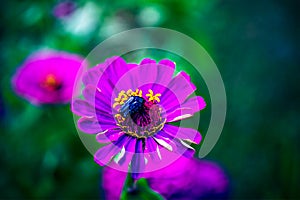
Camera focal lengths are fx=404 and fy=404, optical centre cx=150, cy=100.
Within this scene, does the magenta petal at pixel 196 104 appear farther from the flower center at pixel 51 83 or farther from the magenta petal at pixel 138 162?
the flower center at pixel 51 83

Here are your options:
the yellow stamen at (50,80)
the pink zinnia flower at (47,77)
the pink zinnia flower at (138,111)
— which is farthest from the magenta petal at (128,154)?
the yellow stamen at (50,80)

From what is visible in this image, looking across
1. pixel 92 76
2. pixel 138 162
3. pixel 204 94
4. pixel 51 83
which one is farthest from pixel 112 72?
pixel 204 94

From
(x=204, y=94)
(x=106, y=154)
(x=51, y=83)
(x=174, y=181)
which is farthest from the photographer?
(x=204, y=94)

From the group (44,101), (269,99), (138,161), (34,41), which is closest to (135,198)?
(138,161)

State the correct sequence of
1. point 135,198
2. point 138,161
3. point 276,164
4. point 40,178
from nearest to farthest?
point 138,161, point 135,198, point 40,178, point 276,164

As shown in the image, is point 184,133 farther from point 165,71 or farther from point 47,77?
point 47,77

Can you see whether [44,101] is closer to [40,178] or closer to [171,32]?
[40,178]
